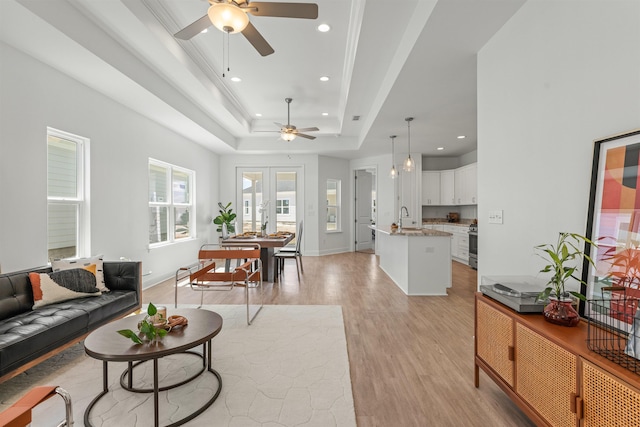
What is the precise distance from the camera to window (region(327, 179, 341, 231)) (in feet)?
29.0

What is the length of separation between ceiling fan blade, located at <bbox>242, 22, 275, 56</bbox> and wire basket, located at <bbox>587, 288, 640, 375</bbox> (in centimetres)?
277

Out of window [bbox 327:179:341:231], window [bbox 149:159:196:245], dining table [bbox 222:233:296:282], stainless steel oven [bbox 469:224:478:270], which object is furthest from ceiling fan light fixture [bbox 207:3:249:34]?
window [bbox 327:179:341:231]

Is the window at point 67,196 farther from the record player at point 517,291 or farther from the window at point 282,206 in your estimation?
the window at point 282,206

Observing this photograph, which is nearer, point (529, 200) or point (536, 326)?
point (536, 326)

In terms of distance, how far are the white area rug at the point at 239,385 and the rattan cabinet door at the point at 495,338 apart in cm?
95

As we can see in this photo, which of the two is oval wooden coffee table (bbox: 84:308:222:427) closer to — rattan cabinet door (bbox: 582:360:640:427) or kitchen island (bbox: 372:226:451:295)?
rattan cabinet door (bbox: 582:360:640:427)

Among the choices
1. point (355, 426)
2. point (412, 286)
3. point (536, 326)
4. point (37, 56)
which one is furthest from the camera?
point (412, 286)

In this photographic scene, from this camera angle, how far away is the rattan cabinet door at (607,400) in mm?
1040

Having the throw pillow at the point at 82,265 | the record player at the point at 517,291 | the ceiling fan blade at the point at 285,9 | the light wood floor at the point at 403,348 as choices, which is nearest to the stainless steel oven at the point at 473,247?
the light wood floor at the point at 403,348

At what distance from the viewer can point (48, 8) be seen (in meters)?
2.50

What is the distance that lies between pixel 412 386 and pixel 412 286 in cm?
246

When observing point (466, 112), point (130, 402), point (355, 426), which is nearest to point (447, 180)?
point (466, 112)

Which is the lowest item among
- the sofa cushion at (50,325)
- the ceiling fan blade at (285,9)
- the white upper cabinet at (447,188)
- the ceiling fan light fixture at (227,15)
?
the sofa cushion at (50,325)

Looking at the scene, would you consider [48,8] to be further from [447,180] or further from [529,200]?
[447,180]
